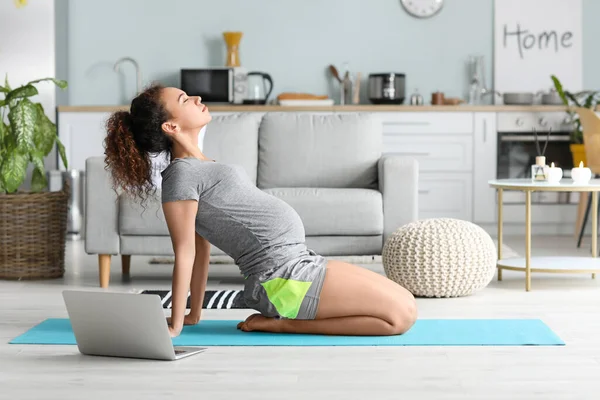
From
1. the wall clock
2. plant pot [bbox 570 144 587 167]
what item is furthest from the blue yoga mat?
the wall clock

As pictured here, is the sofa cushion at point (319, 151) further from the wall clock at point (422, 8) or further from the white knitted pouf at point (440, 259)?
the wall clock at point (422, 8)

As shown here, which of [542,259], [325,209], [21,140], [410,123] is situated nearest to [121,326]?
[325,209]

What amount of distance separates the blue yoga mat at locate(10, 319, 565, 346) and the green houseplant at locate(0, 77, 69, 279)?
128 centimetres

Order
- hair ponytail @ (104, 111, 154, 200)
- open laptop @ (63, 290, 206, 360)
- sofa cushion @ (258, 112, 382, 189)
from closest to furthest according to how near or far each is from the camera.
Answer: open laptop @ (63, 290, 206, 360)
hair ponytail @ (104, 111, 154, 200)
sofa cushion @ (258, 112, 382, 189)

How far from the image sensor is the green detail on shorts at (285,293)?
10.1ft

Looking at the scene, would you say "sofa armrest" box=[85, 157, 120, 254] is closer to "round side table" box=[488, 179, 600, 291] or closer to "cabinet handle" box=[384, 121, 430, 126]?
"round side table" box=[488, 179, 600, 291]

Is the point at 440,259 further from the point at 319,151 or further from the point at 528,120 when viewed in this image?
the point at 528,120

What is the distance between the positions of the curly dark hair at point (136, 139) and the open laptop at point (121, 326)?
15.4 inches

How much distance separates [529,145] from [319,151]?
252 centimetres

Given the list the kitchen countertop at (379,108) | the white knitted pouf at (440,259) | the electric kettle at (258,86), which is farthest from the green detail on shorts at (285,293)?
the electric kettle at (258,86)

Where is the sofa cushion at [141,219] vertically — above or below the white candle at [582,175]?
below

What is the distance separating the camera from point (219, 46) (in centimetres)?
730

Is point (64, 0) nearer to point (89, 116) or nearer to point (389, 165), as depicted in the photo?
point (89, 116)

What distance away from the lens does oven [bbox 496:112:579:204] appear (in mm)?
6797
